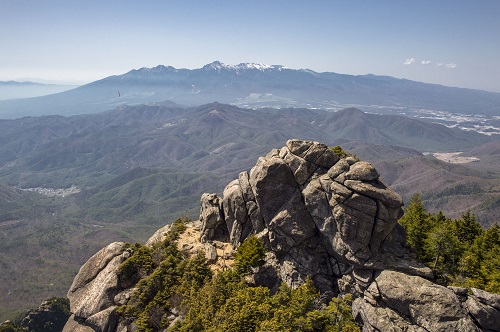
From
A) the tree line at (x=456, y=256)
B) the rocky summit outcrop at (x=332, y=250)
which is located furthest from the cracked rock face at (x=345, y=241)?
the tree line at (x=456, y=256)

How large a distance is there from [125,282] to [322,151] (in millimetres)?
36582

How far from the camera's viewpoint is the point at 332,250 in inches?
1646

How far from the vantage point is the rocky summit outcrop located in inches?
1315

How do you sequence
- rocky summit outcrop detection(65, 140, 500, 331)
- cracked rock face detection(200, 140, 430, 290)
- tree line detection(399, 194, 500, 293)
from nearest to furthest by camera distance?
rocky summit outcrop detection(65, 140, 500, 331)
cracked rock face detection(200, 140, 430, 290)
tree line detection(399, 194, 500, 293)

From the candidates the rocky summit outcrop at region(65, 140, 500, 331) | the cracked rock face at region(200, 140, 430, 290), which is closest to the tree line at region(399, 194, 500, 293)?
the rocky summit outcrop at region(65, 140, 500, 331)

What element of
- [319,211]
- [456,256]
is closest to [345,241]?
[319,211]

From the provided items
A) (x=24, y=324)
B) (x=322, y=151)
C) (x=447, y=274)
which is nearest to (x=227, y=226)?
(x=322, y=151)

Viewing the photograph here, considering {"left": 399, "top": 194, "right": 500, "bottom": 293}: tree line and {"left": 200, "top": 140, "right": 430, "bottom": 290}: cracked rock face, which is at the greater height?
{"left": 200, "top": 140, "right": 430, "bottom": 290}: cracked rock face

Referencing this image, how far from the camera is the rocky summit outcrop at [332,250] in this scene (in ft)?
110

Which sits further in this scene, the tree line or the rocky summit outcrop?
the tree line

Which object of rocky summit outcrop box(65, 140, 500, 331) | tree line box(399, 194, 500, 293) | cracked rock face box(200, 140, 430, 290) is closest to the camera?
rocky summit outcrop box(65, 140, 500, 331)

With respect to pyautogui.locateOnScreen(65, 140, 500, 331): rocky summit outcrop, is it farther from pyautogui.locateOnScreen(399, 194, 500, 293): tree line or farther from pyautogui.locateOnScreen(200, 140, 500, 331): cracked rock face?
pyautogui.locateOnScreen(399, 194, 500, 293): tree line

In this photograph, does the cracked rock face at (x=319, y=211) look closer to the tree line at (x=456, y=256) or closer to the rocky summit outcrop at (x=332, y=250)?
the rocky summit outcrop at (x=332, y=250)

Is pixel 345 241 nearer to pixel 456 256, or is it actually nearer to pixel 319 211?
pixel 319 211
